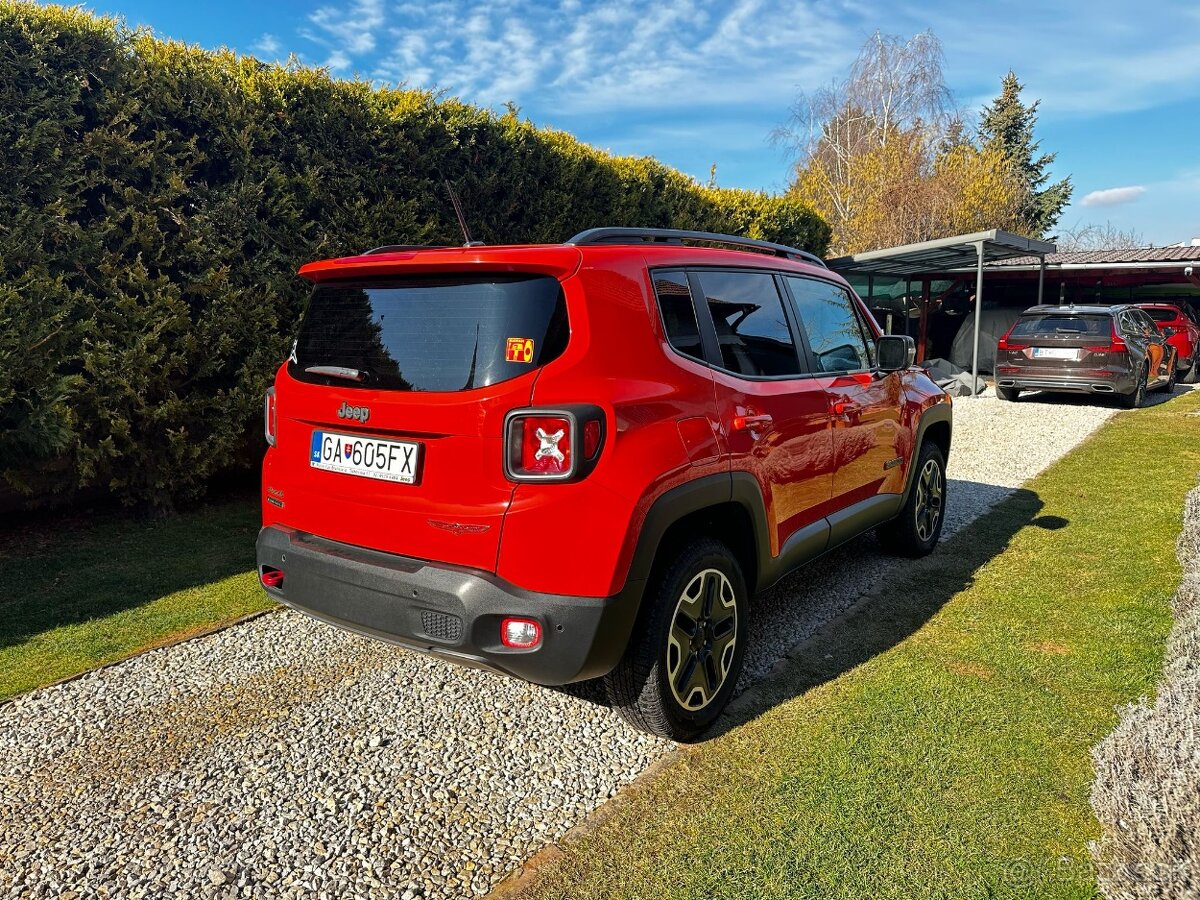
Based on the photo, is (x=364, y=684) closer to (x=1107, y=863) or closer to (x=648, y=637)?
(x=648, y=637)

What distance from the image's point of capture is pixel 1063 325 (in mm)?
12047

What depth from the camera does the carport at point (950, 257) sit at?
13.9 metres

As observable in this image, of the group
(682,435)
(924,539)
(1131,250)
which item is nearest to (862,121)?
(1131,250)

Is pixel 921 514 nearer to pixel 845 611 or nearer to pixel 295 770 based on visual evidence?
pixel 845 611

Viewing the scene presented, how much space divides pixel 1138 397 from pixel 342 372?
44.5 feet

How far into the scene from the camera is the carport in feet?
45.7

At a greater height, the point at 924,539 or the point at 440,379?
the point at 440,379

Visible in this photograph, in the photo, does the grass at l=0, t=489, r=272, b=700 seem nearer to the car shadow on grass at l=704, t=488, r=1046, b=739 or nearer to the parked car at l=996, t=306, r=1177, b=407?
the car shadow on grass at l=704, t=488, r=1046, b=739

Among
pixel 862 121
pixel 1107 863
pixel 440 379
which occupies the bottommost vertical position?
pixel 1107 863

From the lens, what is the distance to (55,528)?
218 inches

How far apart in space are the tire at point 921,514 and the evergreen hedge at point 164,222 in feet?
14.6

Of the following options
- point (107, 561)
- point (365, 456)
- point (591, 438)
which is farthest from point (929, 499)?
point (107, 561)

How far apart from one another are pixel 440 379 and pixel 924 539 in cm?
373

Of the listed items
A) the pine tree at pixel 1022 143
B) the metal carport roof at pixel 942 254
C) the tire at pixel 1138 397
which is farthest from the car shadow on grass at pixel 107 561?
the pine tree at pixel 1022 143
